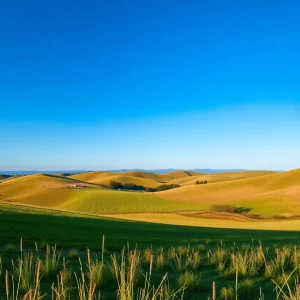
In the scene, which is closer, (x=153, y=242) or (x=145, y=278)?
(x=145, y=278)

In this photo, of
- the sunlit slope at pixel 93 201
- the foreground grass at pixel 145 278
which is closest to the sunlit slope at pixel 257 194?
the sunlit slope at pixel 93 201

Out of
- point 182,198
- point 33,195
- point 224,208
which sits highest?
point 33,195

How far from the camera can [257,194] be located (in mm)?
87500

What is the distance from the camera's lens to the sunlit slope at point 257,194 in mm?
70350

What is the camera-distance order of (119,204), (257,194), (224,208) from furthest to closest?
(257,194), (119,204), (224,208)

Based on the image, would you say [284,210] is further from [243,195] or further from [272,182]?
[272,182]

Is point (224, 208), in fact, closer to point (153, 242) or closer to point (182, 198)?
point (182, 198)

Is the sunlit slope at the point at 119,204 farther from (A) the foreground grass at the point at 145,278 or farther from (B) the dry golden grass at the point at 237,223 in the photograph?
(A) the foreground grass at the point at 145,278

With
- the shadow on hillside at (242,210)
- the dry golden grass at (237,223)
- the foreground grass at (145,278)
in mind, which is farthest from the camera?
the shadow on hillside at (242,210)

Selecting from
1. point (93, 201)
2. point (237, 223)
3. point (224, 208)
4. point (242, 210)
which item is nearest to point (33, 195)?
point (93, 201)

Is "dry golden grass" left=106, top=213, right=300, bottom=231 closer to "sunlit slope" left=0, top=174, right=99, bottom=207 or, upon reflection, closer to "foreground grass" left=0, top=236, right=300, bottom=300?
"foreground grass" left=0, top=236, right=300, bottom=300

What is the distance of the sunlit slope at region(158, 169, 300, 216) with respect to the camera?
7035 cm


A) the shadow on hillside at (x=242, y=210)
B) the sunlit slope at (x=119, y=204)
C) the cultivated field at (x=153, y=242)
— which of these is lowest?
the shadow on hillside at (x=242, y=210)

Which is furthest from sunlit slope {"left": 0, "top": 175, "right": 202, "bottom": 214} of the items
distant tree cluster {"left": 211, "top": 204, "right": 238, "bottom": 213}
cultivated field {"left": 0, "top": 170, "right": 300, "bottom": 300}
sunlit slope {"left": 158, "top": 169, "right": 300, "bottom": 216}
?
sunlit slope {"left": 158, "top": 169, "right": 300, "bottom": 216}
